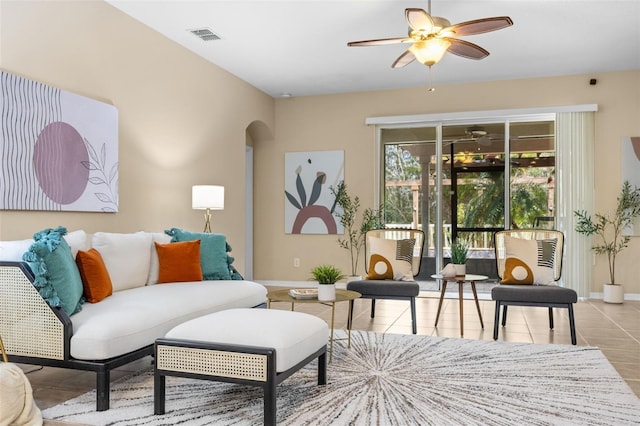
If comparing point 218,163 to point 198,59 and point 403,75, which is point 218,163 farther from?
point 403,75

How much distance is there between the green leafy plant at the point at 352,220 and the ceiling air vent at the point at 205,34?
9.54ft

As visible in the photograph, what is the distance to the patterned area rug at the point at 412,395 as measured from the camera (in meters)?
2.55

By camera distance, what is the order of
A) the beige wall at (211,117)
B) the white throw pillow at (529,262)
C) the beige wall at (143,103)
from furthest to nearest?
1. the white throw pillow at (529,262)
2. the beige wall at (211,117)
3. the beige wall at (143,103)

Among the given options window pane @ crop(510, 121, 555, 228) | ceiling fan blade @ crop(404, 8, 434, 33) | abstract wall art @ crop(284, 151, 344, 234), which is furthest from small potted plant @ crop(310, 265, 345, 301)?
window pane @ crop(510, 121, 555, 228)

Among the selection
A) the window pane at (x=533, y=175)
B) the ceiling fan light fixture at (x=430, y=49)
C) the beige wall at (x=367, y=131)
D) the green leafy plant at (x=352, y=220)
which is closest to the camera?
the ceiling fan light fixture at (x=430, y=49)

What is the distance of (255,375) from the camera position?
2436 mm

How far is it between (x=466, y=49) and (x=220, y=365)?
3282mm

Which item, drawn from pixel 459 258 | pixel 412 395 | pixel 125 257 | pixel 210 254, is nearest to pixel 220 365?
pixel 412 395

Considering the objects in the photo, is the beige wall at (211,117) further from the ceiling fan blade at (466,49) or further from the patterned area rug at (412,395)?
the ceiling fan blade at (466,49)

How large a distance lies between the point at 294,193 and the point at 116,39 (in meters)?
3.73

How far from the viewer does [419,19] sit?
12.6 feet

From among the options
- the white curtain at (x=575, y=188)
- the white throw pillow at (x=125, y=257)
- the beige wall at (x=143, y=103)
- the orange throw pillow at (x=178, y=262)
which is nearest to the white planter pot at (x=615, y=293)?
the white curtain at (x=575, y=188)

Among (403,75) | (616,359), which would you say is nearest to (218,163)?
(403,75)

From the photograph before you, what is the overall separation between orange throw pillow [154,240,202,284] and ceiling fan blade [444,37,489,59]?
2.66 m
